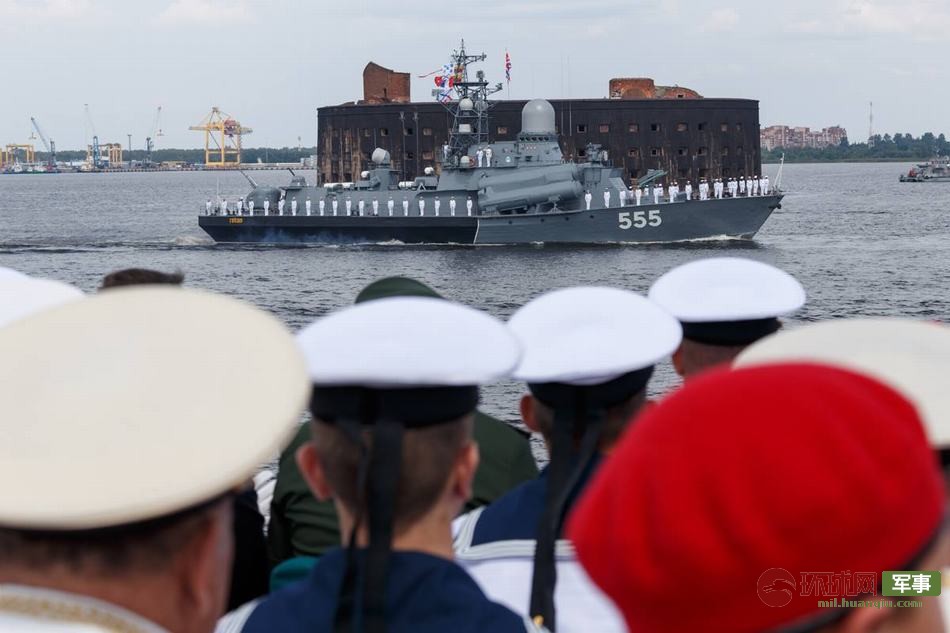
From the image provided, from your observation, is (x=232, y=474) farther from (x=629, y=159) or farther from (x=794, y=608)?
(x=629, y=159)

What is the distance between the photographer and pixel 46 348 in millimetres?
1688

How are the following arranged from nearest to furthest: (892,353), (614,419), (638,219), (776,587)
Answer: (776,587) < (892,353) < (614,419) < (638,219)

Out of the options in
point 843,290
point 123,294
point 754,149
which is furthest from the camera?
point 754,149

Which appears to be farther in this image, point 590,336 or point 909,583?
point 590,336

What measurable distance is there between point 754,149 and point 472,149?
2886 centimetres

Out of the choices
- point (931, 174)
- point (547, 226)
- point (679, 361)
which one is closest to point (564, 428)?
point (679, 361)

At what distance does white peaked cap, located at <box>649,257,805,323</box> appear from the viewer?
134 inches

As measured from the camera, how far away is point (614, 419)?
2.80 metres

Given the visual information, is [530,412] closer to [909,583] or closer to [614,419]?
[614,419]

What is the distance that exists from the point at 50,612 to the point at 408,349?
878 millimetres

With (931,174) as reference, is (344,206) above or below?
below

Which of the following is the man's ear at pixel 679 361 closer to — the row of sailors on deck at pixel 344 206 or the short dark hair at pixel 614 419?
the short dark hair at pixel 614 419

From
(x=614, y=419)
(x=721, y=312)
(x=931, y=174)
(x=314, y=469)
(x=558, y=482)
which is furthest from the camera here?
(x=931, y=174)

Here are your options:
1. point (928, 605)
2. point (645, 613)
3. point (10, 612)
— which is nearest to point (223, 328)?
point (10, 612)
